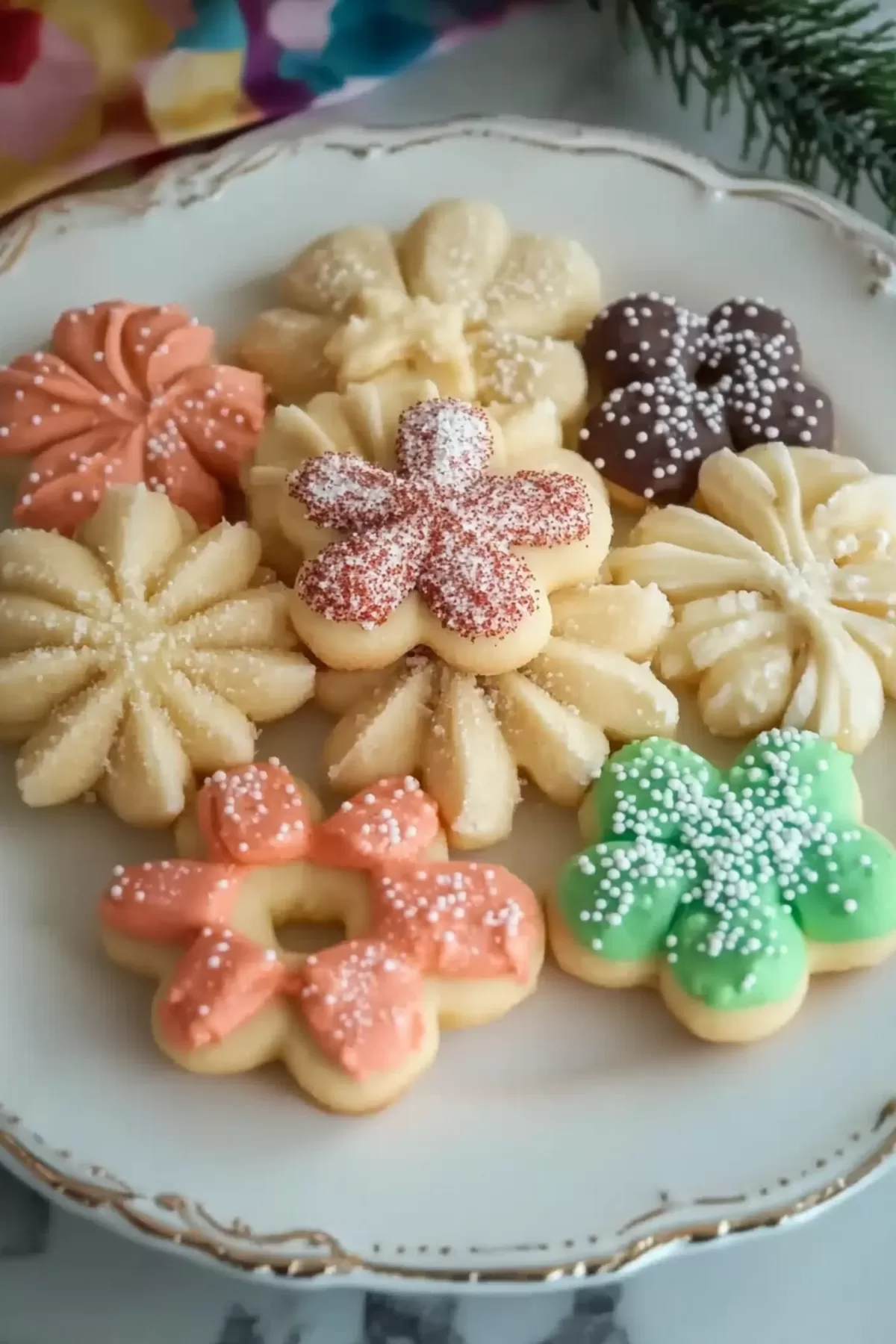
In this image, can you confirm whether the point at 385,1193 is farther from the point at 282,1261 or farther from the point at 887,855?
the point at 887,855

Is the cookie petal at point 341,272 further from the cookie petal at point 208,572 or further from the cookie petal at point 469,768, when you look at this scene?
the cookie petal at point 469,768

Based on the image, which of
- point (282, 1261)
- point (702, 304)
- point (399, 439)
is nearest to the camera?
point (282, 1261)

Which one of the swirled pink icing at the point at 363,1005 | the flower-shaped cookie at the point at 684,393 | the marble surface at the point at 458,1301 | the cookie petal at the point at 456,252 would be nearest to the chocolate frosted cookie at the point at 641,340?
the flower-shaped cookie at the point at 684,393

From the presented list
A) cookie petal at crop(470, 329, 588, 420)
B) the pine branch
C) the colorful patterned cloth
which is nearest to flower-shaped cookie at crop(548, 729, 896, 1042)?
cookie petal at crop(470, 329, 588, 420)

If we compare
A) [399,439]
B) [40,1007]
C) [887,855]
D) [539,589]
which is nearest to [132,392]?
[399,439]

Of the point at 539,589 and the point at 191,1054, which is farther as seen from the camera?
the point at 539,589

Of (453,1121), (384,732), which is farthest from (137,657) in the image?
(453,1121)
